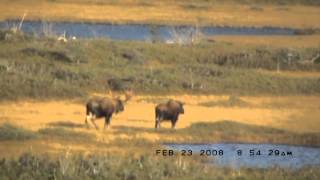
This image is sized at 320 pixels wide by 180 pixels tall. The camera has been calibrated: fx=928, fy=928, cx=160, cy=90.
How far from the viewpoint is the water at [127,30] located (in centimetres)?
4650

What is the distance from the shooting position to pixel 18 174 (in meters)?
15.3

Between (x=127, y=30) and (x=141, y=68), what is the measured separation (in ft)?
56.2

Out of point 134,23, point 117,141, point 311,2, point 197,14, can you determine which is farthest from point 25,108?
point 311,2

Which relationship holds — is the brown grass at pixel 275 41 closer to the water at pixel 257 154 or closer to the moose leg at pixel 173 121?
the moose leg at pixel 173 121

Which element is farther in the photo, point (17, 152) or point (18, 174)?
point (17, 152)

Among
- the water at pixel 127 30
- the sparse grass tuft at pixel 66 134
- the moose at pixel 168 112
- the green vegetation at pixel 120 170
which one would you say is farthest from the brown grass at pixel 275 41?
the green vegetation at pixel 120 170

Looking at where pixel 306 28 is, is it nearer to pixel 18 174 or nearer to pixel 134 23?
pixel 134 23

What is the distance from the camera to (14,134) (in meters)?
20.8

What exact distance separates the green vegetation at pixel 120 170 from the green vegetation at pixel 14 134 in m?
4.22

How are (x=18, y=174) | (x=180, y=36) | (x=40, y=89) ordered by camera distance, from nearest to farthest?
(x=18, y=174) → (x=40, y=89) → (x=180, y=36)

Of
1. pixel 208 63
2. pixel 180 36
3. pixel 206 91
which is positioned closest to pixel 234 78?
pixel 206 91

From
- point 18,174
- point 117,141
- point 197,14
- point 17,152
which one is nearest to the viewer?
point 18,174

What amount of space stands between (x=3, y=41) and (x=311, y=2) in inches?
1677

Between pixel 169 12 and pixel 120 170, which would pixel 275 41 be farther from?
pixel 120 170
